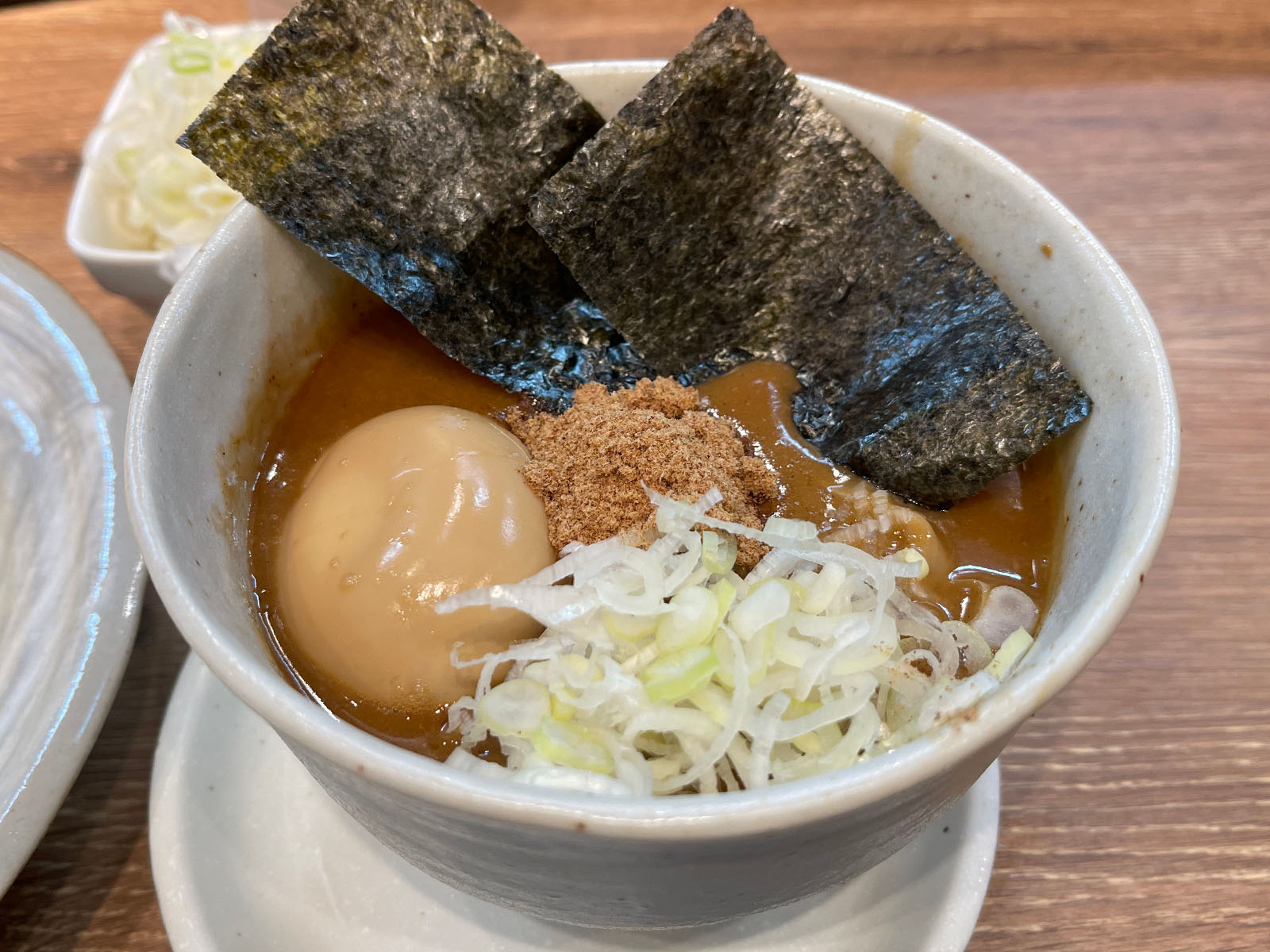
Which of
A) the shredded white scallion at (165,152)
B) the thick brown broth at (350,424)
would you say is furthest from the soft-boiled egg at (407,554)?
the shredded white scallion at (165,152)

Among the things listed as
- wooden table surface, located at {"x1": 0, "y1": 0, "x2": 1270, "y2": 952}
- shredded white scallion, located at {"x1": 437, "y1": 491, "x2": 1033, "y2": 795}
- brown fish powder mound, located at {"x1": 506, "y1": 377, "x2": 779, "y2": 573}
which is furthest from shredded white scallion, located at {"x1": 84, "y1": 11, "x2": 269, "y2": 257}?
shredded white scallion, located at {"x1": 437, "y1": 491, "x2": 1033, "y2": 795}

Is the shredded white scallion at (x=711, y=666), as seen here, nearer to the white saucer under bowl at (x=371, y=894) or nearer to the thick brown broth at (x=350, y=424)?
the thick brown broth at (x=350, y=424)

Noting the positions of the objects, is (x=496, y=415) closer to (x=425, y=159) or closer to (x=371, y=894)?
(x=425, y=159)

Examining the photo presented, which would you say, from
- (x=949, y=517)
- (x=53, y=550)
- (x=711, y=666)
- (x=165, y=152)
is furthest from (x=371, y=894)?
(x=165, y=152)

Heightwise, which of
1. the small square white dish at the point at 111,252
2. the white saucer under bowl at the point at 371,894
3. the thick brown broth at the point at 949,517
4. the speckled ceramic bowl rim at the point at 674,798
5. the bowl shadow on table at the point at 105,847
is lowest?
the bowl shadow on table at the point at 105,847

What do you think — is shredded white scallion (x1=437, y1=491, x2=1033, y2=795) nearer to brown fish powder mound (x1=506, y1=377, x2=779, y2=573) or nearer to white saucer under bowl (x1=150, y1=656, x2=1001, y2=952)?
brown fish powder mound (x1=506, y1=377, x2=779, y2=573)
